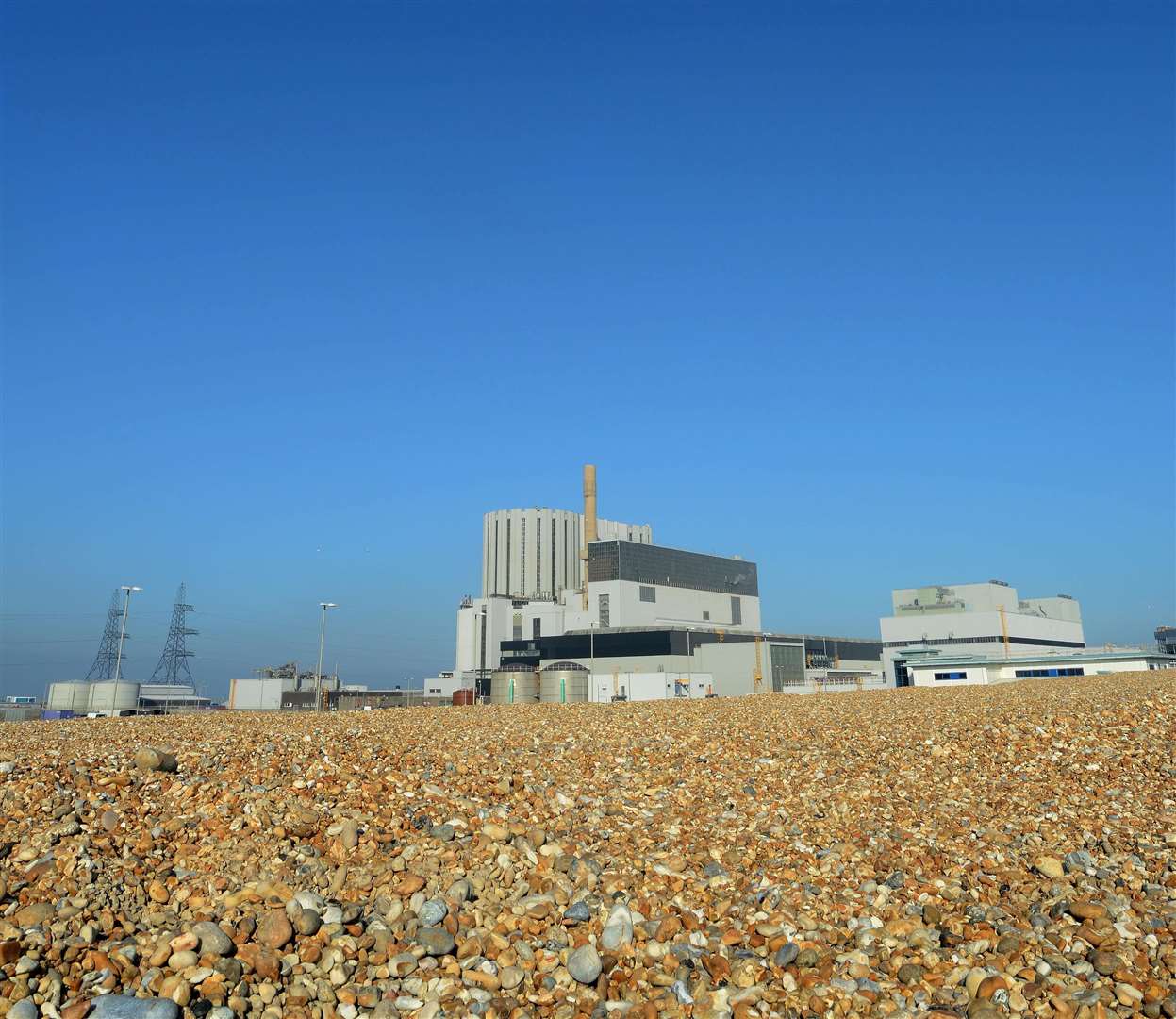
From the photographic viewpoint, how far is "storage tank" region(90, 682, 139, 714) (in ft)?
210

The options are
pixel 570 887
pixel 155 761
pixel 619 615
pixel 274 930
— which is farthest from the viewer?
pixel 619 615

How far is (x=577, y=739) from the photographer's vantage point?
1827cm

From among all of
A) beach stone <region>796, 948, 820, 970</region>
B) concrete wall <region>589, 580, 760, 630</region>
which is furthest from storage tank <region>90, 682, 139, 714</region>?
beach stone <region>796, 948, 820, 970</region>

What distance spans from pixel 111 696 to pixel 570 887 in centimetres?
6675

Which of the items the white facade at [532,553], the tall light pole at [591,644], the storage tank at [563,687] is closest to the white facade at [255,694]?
the tall light pole at [591,644]

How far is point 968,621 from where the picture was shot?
11888cm

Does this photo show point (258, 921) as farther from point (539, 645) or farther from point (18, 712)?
point (539, 645)

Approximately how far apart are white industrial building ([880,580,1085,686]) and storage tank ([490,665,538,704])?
7133 centimetres

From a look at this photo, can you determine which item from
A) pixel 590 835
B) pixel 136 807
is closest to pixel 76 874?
pixel 136 807

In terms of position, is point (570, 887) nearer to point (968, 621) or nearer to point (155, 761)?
point (155, 761)

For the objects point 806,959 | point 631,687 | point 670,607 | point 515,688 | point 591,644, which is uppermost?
point 670,607

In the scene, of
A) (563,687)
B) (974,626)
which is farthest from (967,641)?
(563,687)

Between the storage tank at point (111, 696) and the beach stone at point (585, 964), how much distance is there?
63832 millimetres

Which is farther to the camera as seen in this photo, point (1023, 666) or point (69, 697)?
point (69, 697)
